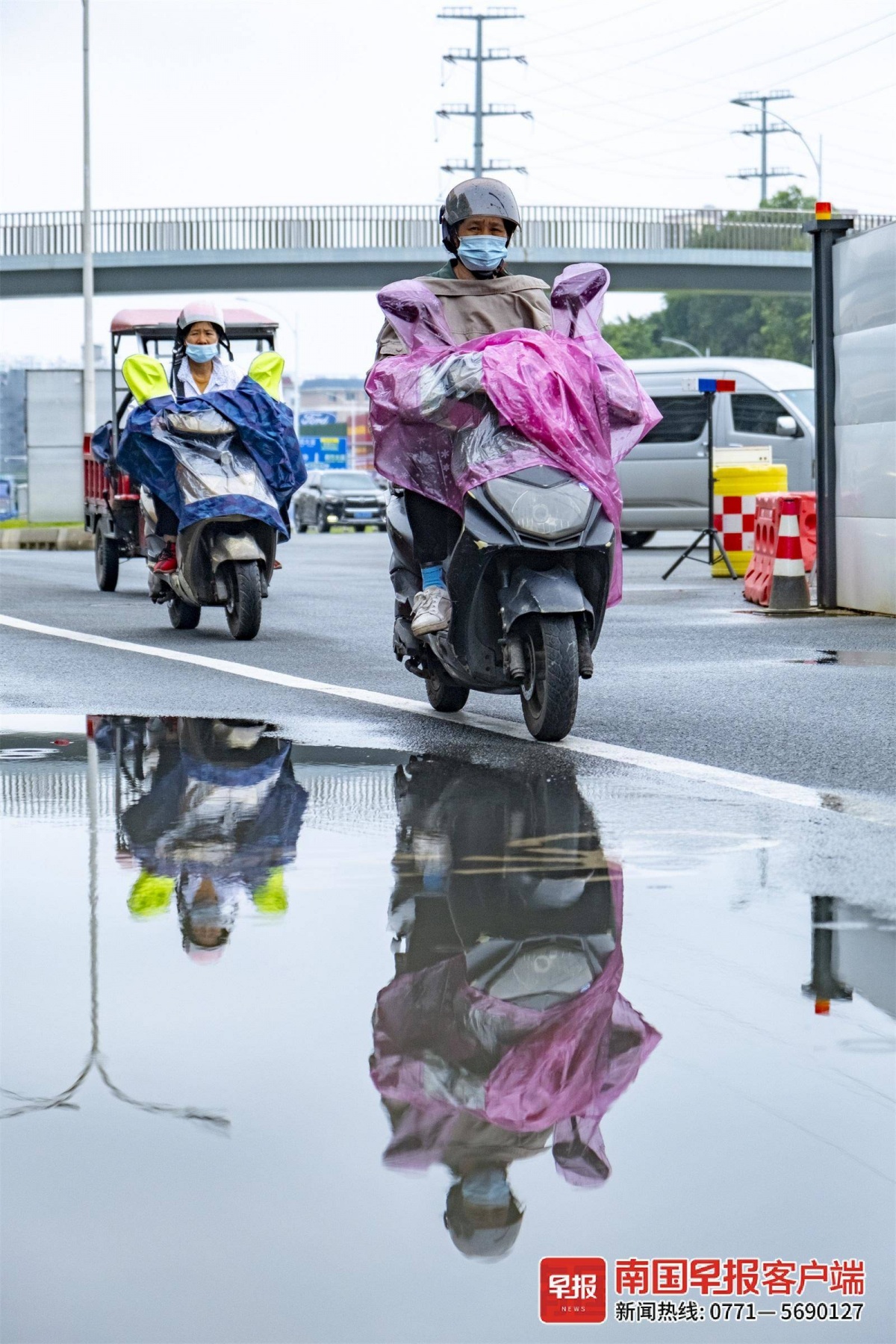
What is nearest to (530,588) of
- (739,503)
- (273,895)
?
(273,895)

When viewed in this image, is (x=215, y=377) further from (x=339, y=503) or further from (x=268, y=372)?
(x=339, y=503)

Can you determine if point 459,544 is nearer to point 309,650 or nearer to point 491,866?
Result: point 491,866

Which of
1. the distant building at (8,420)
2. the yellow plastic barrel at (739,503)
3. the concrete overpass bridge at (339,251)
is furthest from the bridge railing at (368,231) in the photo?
the distant building at (8,420)

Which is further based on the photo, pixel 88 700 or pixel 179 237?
pixel 179 237

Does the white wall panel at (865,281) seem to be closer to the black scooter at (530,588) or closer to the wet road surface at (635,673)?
the wet road surface at (635,673)

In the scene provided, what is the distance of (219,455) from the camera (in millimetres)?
12578

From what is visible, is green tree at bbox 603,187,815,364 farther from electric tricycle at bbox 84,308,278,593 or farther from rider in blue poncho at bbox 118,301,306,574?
rider in blue poncho at bbox 118,301,306,574

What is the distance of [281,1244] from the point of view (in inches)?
109

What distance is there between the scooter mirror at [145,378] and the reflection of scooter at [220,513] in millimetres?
245

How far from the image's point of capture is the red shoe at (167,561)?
13.1 meters

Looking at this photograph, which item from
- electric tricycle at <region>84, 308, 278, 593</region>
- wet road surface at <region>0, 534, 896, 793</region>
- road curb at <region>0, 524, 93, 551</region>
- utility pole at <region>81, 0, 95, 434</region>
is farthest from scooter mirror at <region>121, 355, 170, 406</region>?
utility pole at <region>81, 0, 95, 434</region>

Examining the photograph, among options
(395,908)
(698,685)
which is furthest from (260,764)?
(698,685)

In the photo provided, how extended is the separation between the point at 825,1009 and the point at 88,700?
5.86 m

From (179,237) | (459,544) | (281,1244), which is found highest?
(179,237)
